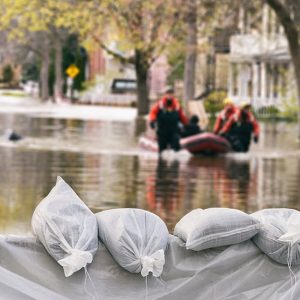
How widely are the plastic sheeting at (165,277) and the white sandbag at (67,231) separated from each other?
95mm

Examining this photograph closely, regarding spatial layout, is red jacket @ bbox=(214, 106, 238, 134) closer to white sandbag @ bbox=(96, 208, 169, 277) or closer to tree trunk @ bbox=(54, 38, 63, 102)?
white sandbag @ bbox=(96, 208, 169, 277)

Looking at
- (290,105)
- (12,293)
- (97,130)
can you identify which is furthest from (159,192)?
(290,105)

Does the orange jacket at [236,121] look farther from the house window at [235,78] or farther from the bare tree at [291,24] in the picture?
the house window at [235,78]

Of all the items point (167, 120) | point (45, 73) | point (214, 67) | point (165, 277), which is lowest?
point (45, 73)

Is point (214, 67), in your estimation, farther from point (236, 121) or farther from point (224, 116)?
point (236, 121)

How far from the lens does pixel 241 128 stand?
91.1 ft

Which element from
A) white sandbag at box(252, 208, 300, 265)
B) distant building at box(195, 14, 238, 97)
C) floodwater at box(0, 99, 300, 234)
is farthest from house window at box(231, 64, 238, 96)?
white sandbag at box(252, 208, 300, 265)

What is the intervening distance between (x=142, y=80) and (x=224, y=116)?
1124 inches

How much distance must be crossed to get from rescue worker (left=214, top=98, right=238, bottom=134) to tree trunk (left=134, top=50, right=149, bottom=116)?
83.5ft

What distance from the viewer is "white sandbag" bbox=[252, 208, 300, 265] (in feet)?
20.0

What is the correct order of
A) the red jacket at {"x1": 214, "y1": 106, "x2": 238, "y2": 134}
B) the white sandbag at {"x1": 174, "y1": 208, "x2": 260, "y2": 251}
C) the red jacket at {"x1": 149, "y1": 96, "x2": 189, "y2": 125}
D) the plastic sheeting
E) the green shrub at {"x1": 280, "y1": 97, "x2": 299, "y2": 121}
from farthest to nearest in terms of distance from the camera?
1. the green shrub at {"x1": 280, "y1": 97, "x2": 299, "y2": 121}
2. the red jacket at {"x1": 214, "y1": 106, "x2": 238, "y2": 134}
3. the red jacket at {"x1": 149, "y1": 96, "x2": 189, "y2": 125}
4. the white sandbag at {"x1": 174, "y1": 208, "x2": 260, "y2": 251}
5. the plastic sheeting

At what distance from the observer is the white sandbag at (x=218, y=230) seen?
606cm

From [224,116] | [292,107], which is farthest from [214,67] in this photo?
[224,116]

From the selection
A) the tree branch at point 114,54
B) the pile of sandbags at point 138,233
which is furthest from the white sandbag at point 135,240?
the tree branch at point 114,54
